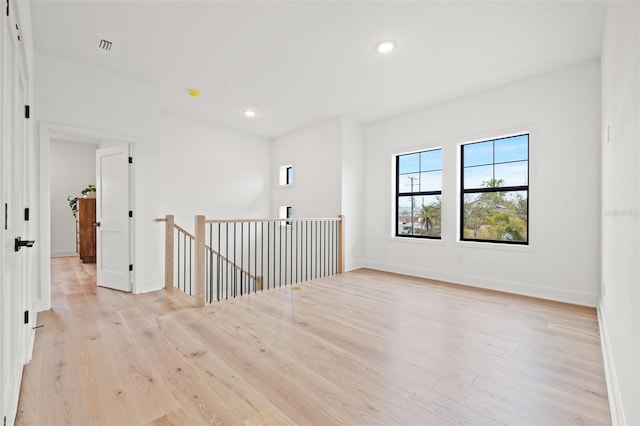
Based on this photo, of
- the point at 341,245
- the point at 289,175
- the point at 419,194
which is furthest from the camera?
the point at 289,175

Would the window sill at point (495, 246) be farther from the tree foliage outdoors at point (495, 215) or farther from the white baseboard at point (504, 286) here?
the white baseboard at point (504, 286)

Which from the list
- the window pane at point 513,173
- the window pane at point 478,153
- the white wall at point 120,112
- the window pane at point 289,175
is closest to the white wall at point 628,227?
the window pane at point 513,173

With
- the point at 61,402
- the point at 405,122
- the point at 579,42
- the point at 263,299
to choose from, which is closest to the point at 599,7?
the point at 579,42

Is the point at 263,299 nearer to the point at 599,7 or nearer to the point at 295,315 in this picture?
the point at 295,315

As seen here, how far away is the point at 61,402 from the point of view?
1.59m

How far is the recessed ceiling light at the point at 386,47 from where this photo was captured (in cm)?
291

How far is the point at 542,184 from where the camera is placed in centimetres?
351

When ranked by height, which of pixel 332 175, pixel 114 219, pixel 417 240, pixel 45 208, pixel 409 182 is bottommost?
pixel 417 240

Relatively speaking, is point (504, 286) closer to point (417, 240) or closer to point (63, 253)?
point (417, 240)

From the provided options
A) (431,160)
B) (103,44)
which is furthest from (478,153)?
(103,44)

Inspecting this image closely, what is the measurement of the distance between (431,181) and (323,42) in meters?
2.77

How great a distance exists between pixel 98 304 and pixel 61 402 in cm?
193

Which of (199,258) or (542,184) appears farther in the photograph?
(542,184)

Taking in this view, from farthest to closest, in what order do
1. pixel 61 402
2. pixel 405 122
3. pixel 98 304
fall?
1. pixel 405 122
2. pixel 98 304
3. pixel 61 402
